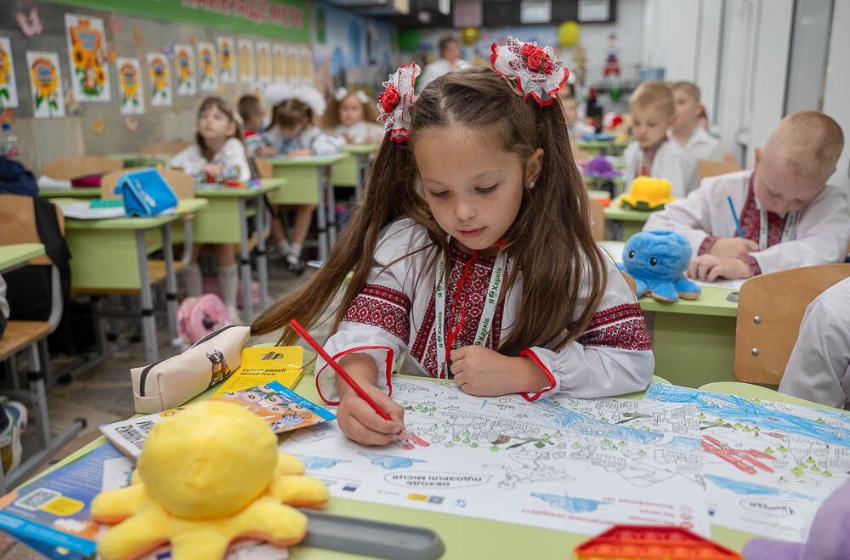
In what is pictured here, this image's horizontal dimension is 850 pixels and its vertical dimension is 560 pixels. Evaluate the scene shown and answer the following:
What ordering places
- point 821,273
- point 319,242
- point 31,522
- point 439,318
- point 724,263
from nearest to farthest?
point 31,522 → point 439,318 → point 821,273 → point 724,263 → point 319,242

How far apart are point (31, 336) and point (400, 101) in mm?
1846

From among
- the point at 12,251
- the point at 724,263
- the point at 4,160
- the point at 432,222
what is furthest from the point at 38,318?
the point at 724,263

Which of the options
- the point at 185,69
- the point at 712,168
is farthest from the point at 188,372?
the point at 185,69

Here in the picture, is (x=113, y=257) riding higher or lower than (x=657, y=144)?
lower

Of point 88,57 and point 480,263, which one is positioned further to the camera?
point 88,57

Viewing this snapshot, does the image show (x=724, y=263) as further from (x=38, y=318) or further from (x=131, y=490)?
(x=38, y=318)

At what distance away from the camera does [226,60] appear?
20.3ft

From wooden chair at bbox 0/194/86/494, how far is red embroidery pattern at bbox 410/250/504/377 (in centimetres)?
166

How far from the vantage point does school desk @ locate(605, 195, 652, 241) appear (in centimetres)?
293

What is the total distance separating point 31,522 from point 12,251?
1788 millimetres

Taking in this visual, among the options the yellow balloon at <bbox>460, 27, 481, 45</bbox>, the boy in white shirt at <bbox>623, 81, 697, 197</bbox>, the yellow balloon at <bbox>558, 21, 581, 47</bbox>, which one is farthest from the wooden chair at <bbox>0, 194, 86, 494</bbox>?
the yellow balloon at <bbox>558, 21, 581, 47</bbox>

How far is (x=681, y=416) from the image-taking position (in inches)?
39.1

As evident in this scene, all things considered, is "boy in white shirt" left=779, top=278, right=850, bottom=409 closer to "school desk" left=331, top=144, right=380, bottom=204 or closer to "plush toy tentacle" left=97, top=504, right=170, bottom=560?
"plush toy tentacle" left=97, top=504, right=170, bottom=560

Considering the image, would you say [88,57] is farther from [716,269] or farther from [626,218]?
[716,269]
